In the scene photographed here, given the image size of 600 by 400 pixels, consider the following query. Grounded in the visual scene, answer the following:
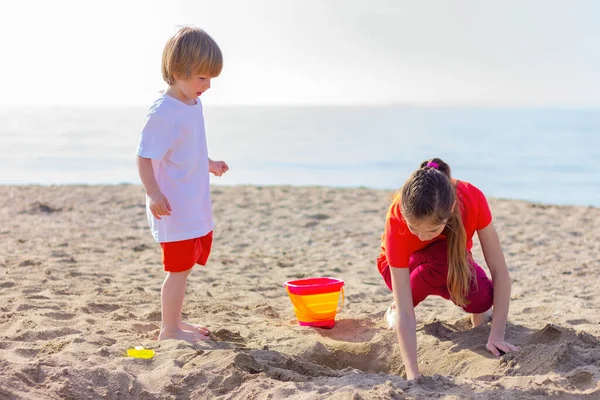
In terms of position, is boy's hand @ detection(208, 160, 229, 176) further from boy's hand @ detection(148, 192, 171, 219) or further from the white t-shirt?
boy's hand @ detection(148, 192, 171, 219)

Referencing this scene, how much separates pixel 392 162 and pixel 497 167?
2572 millimetres

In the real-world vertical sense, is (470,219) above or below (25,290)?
above

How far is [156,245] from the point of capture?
578 cm

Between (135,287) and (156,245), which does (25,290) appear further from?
(156,245)

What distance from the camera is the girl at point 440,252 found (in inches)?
99.6

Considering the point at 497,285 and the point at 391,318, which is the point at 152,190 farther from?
the point at 497,285

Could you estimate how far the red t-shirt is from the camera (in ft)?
9.02

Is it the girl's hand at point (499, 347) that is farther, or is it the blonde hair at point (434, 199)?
the girl's hand at point (499, 347)

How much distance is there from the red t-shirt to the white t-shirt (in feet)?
2.96

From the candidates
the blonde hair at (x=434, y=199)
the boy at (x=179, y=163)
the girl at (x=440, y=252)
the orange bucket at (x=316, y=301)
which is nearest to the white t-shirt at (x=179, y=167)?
the boy at (x=179, y=163)

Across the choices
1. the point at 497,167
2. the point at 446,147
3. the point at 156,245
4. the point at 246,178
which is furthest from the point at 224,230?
the point at 446,147

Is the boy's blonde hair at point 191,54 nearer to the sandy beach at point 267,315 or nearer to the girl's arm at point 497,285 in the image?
the sandy beach at point 267,315

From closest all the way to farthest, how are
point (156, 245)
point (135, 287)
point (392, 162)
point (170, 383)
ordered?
point (170, 383)
point (135, 287)
point (156, 245)
point (392, 162)

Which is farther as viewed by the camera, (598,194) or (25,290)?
(598,194)
